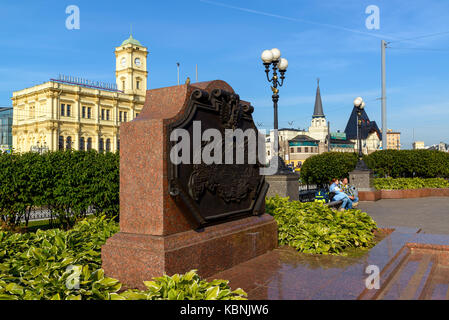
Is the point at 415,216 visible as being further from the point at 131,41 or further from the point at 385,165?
the point at 131,41

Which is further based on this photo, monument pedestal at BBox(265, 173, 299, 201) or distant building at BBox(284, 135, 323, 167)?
distant building at BBox(284, 135, 323, 167)

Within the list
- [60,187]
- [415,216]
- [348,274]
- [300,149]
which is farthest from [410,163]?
[300,149]

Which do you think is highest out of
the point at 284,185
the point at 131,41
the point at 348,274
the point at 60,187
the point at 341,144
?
the point at 131,41

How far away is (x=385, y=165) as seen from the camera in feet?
65.1

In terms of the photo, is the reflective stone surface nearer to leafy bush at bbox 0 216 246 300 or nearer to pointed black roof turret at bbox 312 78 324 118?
leafy bush at bbox 0 216 246 300

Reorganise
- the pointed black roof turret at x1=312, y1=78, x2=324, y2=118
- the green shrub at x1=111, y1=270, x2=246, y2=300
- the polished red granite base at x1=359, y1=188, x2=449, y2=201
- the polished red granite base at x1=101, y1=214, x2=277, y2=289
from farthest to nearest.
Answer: the pointed black roof turret at x1=312, y1=78, x2=324, y2=118
the polished red granite base at x1=359, y1=188, x2=449, y2=201
the polished red granite base at x1=101, y1=214, x2=277, y2=289
the green shrub at x1=111, y1=270, x2=246, y2=300

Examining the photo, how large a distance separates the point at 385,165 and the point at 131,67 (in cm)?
6527

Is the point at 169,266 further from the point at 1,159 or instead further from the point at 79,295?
the point at 1,159

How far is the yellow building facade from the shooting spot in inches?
2399

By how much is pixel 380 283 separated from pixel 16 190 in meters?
9.02

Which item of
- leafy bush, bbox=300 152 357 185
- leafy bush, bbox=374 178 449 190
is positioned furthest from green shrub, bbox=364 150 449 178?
leafy bush, bbox=300 152 357 185

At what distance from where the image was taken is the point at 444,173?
19281 millimetres

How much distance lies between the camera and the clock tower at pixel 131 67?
74.8 metres
